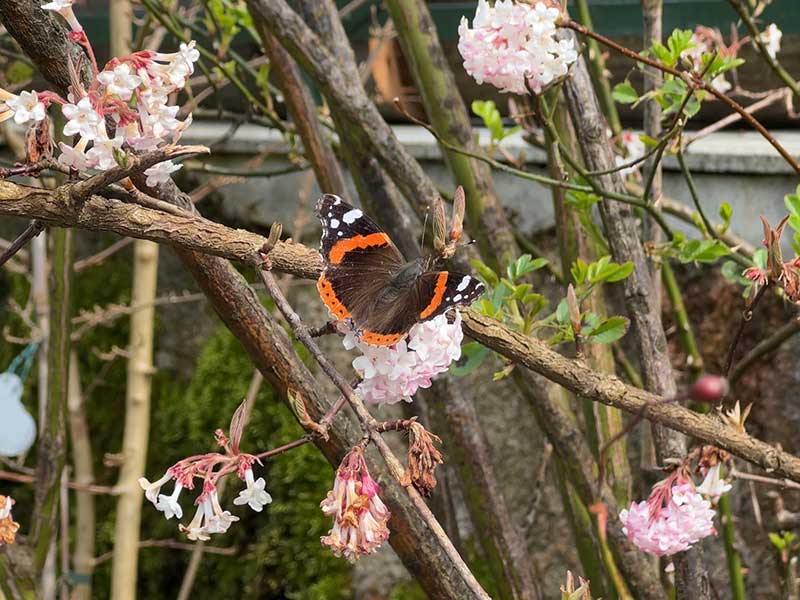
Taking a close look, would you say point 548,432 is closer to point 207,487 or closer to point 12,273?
point 207,487

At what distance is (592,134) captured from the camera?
4.30 ft

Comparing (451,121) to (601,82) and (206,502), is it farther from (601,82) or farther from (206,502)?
(206,502)

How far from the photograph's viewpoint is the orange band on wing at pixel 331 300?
2.79ft

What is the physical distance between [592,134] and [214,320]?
1.35m

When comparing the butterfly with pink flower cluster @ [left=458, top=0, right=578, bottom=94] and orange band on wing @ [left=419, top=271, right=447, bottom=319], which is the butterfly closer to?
orange band on wing @ [left=419, top=271, right=447, bottom=319]

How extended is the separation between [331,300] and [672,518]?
453 mm

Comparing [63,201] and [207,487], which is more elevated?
[63,201]

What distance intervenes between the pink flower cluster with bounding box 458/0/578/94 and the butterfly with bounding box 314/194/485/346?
0.84 ft

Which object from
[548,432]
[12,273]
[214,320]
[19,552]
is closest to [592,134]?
[548,432]

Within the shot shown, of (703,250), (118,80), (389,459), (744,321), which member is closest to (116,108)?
(118,80)

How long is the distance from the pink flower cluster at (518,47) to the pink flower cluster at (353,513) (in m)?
0.56

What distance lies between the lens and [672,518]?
1.03 m

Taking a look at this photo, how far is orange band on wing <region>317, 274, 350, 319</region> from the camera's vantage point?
85 centimetres

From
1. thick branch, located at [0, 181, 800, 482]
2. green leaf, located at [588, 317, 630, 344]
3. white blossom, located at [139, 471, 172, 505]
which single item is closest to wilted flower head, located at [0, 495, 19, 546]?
white blossom, located at [139, 471, 172, 505]
